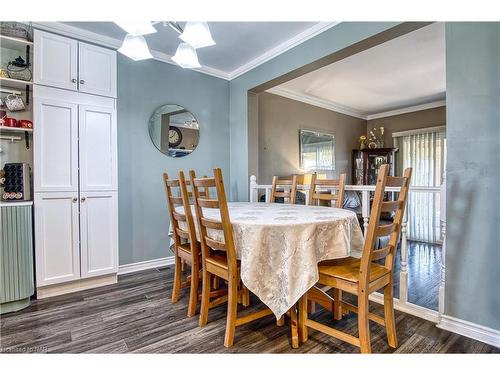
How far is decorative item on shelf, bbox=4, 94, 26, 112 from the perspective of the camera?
2.31 meters

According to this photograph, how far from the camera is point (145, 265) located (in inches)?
122

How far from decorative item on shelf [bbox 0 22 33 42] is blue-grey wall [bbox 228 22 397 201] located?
2.20 meters

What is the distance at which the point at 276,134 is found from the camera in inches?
166

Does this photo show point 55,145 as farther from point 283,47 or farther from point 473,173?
point 473,173

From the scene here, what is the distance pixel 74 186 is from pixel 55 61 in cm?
110

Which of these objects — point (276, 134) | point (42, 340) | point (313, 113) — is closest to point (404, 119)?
point (313, 113)

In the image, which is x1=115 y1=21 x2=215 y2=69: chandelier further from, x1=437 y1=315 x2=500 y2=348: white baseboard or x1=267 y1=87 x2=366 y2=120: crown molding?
x1=437 y1=315 x2=500 y2=348: white baseboard

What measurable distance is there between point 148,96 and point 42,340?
246cm

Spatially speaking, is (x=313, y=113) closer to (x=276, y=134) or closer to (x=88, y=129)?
(x=276, y=134)

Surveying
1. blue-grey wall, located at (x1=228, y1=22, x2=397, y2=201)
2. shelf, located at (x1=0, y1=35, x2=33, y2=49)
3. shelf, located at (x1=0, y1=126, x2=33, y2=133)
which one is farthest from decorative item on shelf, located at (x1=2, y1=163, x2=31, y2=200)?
blue-grey wall, located at (x1=228, y1=22, x2=397, y2=201)

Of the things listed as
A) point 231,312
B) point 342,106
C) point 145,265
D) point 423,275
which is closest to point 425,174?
point 342,106

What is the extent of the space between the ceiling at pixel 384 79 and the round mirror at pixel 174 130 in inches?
58.8

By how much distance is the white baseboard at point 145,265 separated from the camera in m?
2.94

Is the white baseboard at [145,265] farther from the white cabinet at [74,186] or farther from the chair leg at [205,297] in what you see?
the chair leg at [205,297]
